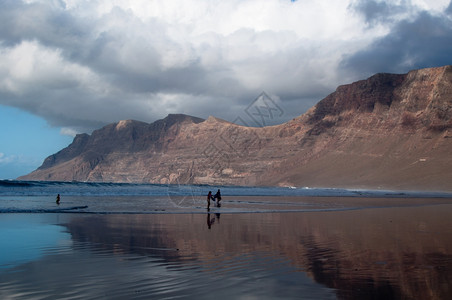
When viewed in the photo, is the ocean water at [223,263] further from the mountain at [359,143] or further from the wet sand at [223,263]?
the mountain at [359,143]

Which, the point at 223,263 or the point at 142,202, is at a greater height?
the point at 142,202

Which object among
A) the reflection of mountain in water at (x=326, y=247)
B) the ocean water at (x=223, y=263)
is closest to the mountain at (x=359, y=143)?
the reflection of mountain in water at (x=326, y=247)

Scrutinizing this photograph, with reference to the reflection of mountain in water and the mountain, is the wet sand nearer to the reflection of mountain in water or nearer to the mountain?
the reflection of mountain in water

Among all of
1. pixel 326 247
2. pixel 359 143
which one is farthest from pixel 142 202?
pixel 359 143

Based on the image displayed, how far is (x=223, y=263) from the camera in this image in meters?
10.5

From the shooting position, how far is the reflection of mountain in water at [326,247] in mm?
8578

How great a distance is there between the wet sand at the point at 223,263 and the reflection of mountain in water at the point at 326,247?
27 millimetres

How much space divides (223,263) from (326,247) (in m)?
4.36

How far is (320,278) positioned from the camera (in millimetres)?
8961

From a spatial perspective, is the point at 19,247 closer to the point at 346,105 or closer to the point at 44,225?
the point at 44,225

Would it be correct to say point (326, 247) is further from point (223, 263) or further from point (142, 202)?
point (142, 202)

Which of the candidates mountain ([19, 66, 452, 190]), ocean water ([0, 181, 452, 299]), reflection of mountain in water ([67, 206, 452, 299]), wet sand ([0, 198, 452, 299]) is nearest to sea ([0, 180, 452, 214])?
reflection of mountain in water ([67, 206, 452, 299])

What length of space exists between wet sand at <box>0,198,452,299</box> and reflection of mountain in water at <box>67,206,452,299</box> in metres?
0.03

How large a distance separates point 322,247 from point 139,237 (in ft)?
22.0
